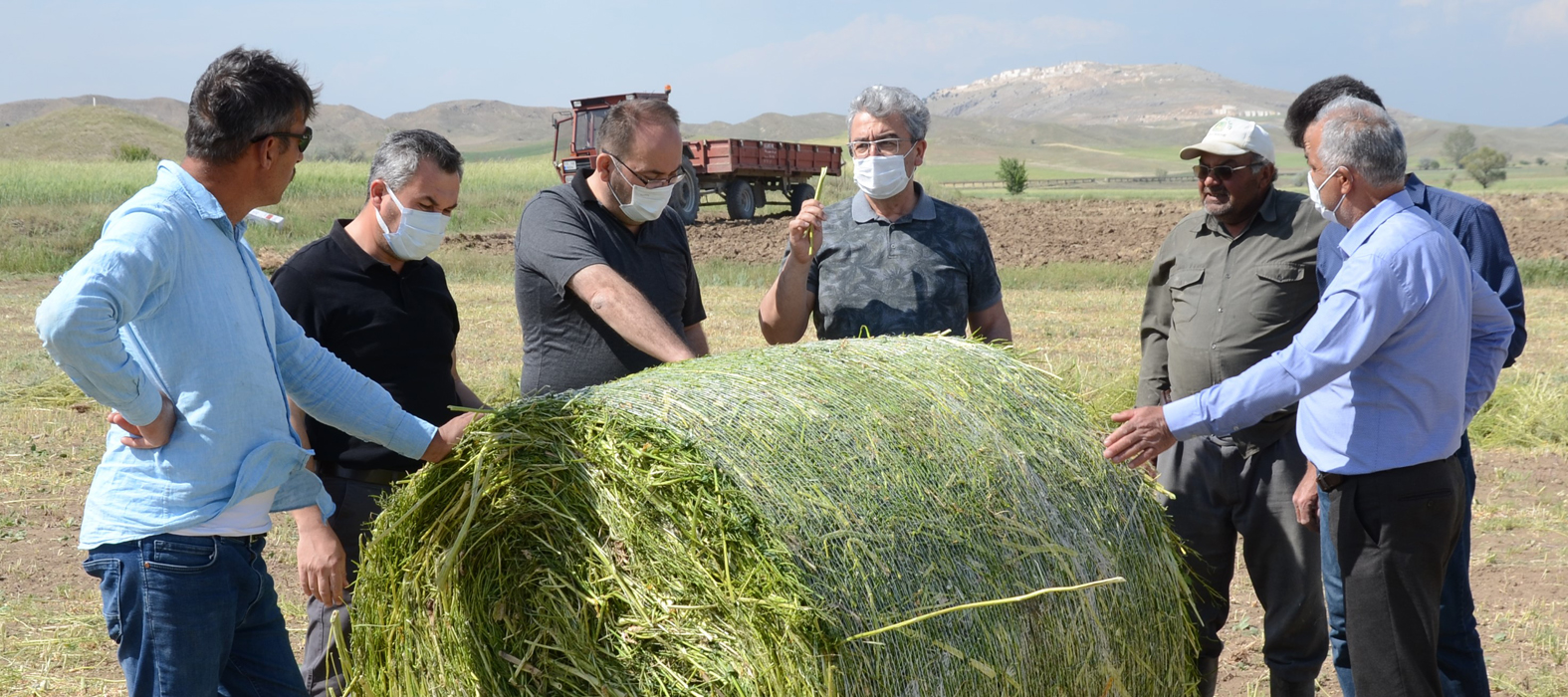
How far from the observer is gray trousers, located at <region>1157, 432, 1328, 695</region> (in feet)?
12.8

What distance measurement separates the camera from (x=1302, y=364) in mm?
3004

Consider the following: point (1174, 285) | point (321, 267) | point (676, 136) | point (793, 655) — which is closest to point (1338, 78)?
point (1174, 285)

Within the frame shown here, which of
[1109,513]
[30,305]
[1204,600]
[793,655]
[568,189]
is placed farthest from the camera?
[30,305]

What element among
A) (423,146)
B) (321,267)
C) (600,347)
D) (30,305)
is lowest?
(30,305)

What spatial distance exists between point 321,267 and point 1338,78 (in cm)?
387

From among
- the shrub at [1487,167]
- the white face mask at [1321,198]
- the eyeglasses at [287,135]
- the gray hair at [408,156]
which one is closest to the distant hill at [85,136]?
the gray hair at [408,156]

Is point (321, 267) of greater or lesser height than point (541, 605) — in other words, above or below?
above

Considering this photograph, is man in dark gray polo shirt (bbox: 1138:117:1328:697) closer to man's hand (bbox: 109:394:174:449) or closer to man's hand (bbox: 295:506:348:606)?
man's hand (bbox: 295:506:348:606)

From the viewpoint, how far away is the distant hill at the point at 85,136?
63.1m

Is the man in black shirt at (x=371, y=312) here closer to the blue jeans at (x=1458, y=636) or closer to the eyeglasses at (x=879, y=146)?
the eyeglasses at (x=879, y=146)

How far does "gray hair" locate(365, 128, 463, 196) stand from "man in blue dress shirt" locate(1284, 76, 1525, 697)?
298 cm

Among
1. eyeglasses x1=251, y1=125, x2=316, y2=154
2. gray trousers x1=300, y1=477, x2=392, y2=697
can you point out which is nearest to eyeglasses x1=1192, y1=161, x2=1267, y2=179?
eyeglasses x1=251, y1=125, x2=316, y2=154

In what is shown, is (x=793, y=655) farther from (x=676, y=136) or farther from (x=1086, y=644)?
(x=676, y=136)

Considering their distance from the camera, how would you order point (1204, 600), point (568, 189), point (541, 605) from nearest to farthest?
point (541, 605)
point (568, 189)
point (1204, 600)
